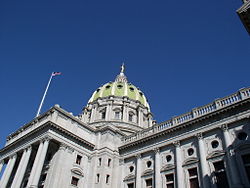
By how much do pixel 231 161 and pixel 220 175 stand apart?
6.22ft

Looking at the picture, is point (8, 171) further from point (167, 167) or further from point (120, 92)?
point (120, 92)

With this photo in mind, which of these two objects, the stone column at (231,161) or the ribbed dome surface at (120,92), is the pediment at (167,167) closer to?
the stone column at (231,161)

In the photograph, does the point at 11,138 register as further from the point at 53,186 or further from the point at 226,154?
the point at 226,154

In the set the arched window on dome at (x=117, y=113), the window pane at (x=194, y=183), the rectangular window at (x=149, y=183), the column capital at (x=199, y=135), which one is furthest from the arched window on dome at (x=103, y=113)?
the window pane at (x=194, y=183)

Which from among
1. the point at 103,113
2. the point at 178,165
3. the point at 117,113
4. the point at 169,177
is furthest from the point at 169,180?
the point at 103,113

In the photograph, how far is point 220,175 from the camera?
2341 cm

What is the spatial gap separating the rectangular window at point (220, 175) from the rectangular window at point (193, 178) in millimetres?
2233

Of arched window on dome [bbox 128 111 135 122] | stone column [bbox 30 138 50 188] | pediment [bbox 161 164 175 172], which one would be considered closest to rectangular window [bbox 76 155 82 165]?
stone column [bbox 30 138 50 188]

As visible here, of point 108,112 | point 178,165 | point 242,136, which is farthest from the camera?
point 108,112

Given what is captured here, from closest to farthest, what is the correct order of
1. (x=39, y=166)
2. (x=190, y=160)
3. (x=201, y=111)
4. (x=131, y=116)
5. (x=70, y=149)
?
1. (x=190, y=160)
2. (x=39, y=166)
3. (x=201, y=111)
4. (x=70, y=149)
5. (x=131, y=116)

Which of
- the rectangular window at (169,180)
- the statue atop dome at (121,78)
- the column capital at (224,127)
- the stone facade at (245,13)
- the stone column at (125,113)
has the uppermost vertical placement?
the statue atop dome at (121,78)

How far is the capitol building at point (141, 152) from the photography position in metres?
24.1

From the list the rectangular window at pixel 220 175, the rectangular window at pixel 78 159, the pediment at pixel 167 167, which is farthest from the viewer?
the rectangular window at pixel 78 159

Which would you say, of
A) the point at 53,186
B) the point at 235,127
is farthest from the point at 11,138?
the point at 235,127
